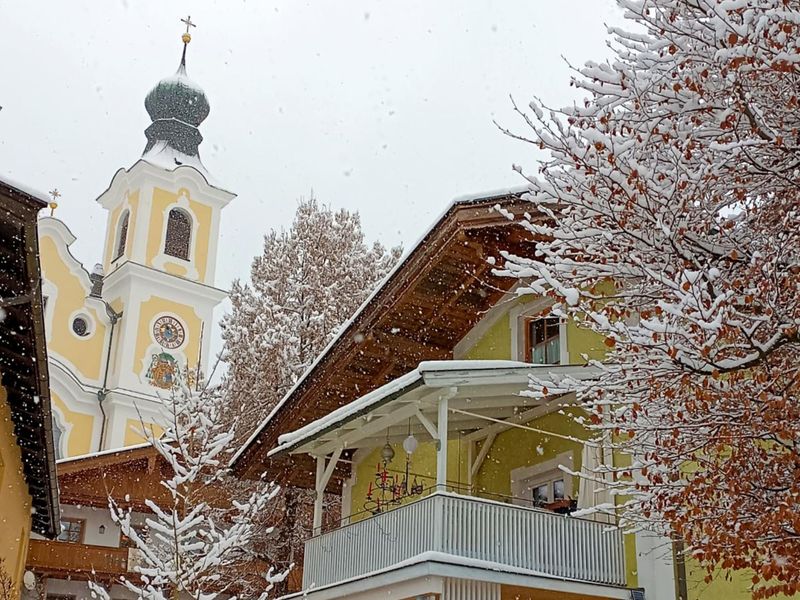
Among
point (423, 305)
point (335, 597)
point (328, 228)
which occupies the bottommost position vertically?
point (335, 597)

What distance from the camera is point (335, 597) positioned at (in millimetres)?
14492

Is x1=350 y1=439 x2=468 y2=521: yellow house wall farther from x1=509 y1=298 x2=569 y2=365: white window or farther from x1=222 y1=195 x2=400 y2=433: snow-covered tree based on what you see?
x1=222 y1=195 x2=400 y2=433: snow-covered tree

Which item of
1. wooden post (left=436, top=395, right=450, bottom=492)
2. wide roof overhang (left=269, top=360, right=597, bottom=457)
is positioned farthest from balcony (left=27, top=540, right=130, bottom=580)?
wooden post (left=436, top=395, right=450, bottom=492)

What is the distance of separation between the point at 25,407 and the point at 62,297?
2823cm

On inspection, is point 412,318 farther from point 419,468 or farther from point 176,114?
point 176,114

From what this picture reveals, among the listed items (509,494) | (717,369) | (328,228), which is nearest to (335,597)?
(509,494)

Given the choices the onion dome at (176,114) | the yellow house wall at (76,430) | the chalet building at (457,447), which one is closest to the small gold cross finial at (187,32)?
the onion dome at (176,114)

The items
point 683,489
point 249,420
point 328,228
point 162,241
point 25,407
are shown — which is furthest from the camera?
point 162,241

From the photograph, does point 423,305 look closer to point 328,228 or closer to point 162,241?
point 328,228

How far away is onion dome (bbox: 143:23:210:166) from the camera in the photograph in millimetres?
46562

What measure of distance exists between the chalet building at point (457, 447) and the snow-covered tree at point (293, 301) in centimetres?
543

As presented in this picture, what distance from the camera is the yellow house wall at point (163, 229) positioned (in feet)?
140

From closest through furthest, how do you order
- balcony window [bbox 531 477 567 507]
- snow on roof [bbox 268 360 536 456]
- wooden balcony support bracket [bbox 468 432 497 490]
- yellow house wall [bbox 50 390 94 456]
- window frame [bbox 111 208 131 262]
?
snow on roof [bbox 268 360 536 456] → balcony window [bbox 531 477 567 507] → wooden balcony support bracket [bbox 468 432 497 490] → yellow house wall [bbox 50 390 94 456] → window frame [bbox 111 208 131 262]

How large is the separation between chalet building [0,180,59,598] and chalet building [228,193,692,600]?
12.8ft
